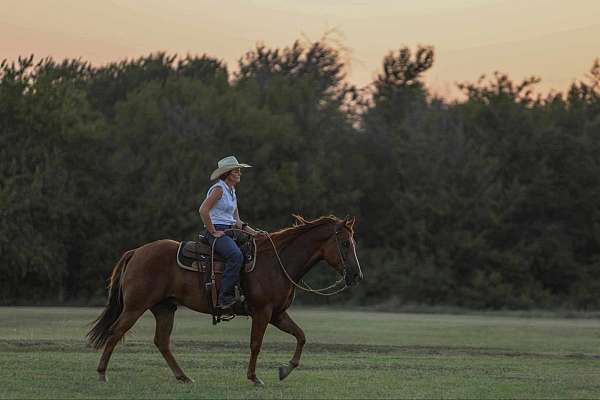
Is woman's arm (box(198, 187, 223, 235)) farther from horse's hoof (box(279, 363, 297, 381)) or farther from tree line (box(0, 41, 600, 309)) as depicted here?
tree line (box(0, 41, 600, 309))

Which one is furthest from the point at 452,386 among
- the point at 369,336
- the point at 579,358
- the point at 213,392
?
the point at 369,336

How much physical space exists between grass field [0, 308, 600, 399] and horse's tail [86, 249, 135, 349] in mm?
591

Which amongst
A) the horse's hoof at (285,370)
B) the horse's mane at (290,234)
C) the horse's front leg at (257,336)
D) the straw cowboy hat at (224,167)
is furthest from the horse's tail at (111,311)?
the horse's hoof at (285,370)

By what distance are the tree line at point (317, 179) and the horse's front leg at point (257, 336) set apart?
4116cm

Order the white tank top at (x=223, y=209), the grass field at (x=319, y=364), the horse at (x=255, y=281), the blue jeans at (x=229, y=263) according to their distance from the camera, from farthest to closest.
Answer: the white tank top at (x=223, y=209) → the horse at (x=255, y=281) → the blue jeans at (x=229, y=263) → the grass field at (x=319, y=364)

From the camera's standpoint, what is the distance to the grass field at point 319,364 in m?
14.5

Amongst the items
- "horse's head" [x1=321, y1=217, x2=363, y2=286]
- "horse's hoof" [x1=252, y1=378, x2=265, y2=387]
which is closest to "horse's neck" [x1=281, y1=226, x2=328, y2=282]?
"horse's head" [x1=321, y1=217, x2=363, y2=286]

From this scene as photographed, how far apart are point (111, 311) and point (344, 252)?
3.52 m

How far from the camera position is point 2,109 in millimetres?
56812

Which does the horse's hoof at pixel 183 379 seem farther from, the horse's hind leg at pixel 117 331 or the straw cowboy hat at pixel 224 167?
the straw cowboy hat at pixel 224 167

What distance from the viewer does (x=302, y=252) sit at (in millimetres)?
15680

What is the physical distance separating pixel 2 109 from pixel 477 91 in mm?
30334

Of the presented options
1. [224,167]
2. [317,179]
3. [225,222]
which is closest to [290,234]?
[225,222]

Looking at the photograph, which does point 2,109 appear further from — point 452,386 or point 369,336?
point 452,386
